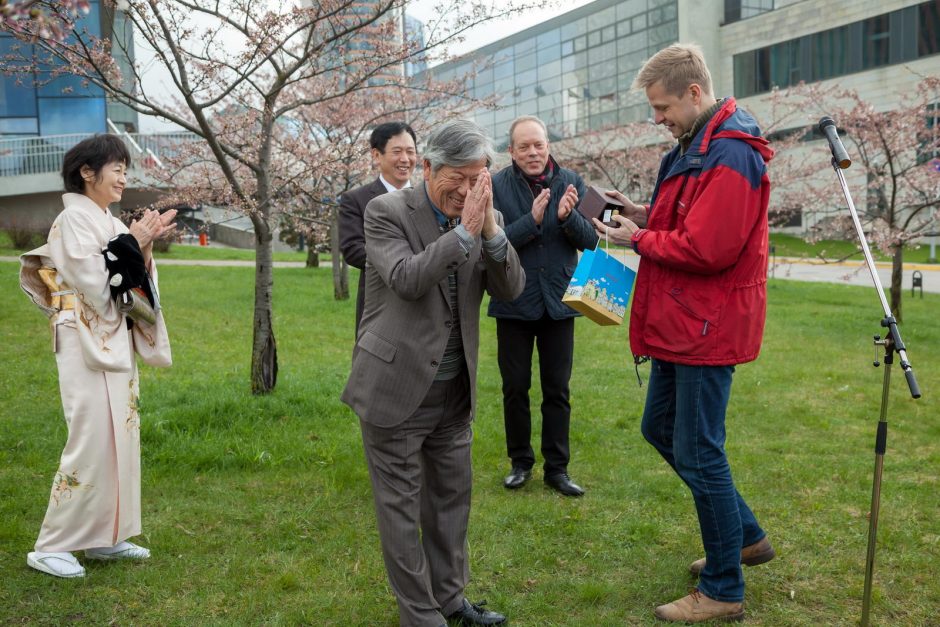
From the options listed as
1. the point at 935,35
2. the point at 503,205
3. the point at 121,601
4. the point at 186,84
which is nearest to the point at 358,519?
the point at 121,601

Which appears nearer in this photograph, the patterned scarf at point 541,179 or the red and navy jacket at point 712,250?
the red and navy jacket at point 712,250

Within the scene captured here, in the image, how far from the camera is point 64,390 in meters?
3.66

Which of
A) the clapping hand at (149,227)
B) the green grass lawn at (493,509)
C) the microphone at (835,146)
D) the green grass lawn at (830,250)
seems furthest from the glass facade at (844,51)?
the clapping hand at (149,227)

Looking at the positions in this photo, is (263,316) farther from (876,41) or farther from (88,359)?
(876,41)

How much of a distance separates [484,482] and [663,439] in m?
1.74

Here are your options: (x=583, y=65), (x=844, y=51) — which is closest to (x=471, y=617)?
(x=844, y=51)

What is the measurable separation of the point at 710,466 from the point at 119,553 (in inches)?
107

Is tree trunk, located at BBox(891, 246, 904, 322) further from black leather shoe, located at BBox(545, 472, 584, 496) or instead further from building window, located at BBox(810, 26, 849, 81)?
building window, located at BBox(810, 26, 849, 81)

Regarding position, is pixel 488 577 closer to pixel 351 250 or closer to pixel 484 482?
pixel 484 482

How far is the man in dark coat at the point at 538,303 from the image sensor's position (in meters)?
4.62

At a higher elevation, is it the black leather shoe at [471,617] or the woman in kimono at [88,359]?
the woman in kimono at [88,359]

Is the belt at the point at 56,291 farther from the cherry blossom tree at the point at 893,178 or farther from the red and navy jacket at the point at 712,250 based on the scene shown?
the cherry blossom tree at the point at 893,178

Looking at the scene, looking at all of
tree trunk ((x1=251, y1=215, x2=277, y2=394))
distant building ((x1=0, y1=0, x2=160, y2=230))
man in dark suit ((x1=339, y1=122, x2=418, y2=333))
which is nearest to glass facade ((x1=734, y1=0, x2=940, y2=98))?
distant building ((x1=0, y1=0, x2=160, y2=230))

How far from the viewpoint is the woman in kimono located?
11.9 feet
